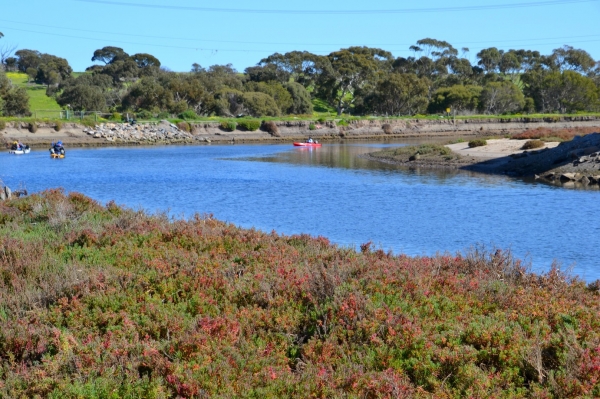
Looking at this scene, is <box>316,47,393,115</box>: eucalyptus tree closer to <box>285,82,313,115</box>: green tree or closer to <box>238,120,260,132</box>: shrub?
<box>285,82,313,115</box>: green tree

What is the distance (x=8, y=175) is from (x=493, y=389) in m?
41.5

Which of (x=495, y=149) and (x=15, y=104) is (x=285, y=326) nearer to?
(x=495, y=149)

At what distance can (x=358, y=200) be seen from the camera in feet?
99.3

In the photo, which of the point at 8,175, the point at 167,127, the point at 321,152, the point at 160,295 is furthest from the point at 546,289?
the point at 167,127

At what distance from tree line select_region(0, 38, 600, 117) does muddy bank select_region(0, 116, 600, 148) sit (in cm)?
813

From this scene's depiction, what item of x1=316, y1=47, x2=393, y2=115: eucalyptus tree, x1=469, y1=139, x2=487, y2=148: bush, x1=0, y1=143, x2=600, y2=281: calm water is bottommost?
x1=0, y1=143, x2=600, y2=281: calm water

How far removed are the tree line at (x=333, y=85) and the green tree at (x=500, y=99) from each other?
0.59ft

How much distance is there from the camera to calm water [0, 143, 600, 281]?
19781 mm

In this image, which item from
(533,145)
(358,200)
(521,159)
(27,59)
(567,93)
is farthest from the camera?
(27,59)

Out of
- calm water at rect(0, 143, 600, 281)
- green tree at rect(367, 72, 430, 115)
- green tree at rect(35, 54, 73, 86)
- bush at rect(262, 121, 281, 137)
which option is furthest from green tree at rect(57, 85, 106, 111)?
green tree at rect(367, 72, 430, 115)

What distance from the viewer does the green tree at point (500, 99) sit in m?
126

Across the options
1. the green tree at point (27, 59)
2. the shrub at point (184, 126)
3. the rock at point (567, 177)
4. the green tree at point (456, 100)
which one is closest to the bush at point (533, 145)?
the rock at point (567, 177)

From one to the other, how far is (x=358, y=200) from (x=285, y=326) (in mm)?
22537

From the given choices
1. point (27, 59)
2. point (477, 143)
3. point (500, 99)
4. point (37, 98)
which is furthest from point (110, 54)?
point (477, 143)
